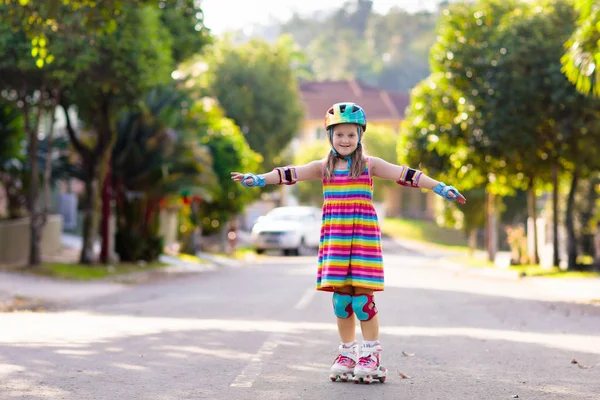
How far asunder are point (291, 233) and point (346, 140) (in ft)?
124

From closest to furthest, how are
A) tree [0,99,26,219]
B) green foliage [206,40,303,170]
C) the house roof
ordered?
1. tree [0,99,26,219]
2. green foliage [206,40,303,170]
3. the house roof

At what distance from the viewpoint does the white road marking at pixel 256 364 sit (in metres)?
7.29

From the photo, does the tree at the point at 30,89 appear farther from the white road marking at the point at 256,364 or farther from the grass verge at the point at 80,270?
the white road marking at the point at 256,364

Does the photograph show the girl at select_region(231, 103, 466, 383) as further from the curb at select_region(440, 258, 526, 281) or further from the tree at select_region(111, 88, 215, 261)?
the tree at select_region(111, 88, 215, 261)

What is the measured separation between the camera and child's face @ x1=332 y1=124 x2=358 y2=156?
755 cm

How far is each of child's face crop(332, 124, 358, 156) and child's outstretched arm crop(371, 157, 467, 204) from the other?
208 mm

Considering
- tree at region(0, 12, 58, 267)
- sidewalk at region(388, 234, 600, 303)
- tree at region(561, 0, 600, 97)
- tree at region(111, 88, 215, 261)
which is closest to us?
tree at region(561, 0, 600, 97)

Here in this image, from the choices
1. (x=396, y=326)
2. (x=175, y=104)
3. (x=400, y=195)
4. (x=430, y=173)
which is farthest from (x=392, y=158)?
(x=396, y=326)

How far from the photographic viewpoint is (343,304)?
297 inches

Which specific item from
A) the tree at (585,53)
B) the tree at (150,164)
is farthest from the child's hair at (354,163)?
the tree at (150,164)

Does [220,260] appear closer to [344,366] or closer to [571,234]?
[571,234]

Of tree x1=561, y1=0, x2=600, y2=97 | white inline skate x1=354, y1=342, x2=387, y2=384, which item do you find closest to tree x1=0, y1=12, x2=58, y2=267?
tree x1=561, y1=0, x2=600, y2=97

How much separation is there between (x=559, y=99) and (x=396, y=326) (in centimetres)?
1410

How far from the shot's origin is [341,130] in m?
7.58
